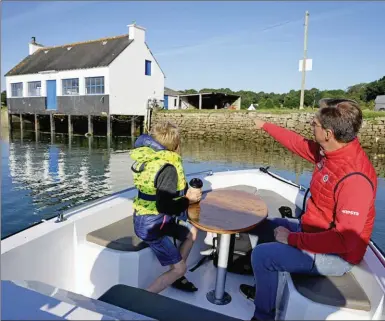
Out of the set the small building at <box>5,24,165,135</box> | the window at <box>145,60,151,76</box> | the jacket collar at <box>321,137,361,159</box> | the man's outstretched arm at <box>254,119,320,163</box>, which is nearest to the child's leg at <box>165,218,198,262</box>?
the man's outstretched arm at <box>254,119,320,163</box>

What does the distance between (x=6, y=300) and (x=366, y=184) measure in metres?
1.96

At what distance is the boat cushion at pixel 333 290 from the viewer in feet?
6.29

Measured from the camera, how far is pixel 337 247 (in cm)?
193

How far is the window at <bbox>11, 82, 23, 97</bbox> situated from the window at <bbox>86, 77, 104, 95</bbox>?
8.90m

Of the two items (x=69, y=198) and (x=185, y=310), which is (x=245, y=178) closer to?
(x=185, y=310)

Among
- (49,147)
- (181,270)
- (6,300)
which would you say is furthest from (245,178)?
(49,147)

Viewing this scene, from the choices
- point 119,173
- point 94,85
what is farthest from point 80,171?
point 94,85

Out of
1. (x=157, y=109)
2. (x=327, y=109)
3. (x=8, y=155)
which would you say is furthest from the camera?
(x=157, y=109)

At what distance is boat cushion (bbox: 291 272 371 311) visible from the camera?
1.92m

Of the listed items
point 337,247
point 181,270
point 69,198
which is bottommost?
point 69,198

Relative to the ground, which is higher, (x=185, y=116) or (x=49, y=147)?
(x=185, y=116)

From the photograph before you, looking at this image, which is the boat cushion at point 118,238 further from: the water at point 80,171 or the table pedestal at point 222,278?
the water at point 80,171

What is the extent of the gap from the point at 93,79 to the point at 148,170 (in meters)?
24.0

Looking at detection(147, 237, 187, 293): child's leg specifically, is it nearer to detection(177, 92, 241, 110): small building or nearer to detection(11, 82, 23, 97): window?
detection(11, 82, 23, 97): window
